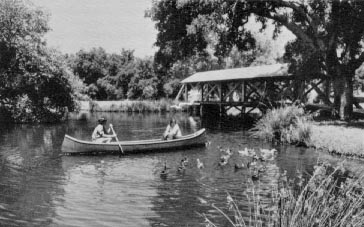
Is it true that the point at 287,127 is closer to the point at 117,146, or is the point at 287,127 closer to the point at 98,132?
the point at 117,146

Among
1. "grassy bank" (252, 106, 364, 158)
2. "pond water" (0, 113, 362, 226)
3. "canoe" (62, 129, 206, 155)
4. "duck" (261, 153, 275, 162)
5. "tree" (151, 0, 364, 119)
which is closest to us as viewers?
"pond water" (0, 113, 362, 226)

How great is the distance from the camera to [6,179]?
13539 mm

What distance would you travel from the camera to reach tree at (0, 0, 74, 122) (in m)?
34.4

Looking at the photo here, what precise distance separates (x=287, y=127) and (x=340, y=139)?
431cm

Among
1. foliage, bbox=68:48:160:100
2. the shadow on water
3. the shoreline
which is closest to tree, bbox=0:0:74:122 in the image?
the shadow on water

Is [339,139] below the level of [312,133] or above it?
below

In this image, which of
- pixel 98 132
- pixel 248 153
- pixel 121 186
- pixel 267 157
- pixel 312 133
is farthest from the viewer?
pixel 312 133

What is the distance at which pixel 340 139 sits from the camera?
17.9 m

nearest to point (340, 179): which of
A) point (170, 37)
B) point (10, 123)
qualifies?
point (170, 37)

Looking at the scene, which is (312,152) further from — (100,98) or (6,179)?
(100,98)

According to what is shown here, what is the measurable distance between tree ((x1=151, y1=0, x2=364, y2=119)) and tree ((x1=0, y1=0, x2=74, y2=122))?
13.3 meters

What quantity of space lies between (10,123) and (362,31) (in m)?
29.3

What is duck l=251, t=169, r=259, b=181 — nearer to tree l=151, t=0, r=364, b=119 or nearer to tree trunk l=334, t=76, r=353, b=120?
tree l=151, t=0, r=364, b=119

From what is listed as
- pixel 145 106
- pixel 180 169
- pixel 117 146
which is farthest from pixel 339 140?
pixel 145 106
